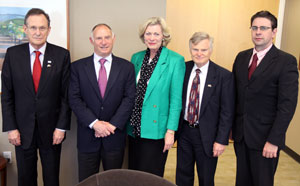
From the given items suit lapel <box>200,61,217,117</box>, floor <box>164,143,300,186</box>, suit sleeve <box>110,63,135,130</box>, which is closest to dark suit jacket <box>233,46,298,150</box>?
suit lapel <box>200,61,217,117</box>

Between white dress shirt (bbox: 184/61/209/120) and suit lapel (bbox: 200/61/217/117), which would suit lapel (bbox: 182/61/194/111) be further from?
suit lapel (bbox: 200/61/217/117)

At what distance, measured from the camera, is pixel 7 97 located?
2.08 m

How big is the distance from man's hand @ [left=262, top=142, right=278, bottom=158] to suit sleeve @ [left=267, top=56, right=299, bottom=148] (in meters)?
0.03

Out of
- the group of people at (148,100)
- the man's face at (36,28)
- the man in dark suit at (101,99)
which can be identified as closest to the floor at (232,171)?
the group of people at (148,100)

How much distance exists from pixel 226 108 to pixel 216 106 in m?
0.08

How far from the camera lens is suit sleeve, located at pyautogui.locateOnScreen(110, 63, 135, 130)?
2.11 m

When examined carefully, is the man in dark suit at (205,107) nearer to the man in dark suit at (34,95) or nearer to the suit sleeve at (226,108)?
the suit sleeve at (226,108)

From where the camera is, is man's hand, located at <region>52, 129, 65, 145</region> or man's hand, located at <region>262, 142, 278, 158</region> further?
man's hand, located at <region>52, 129, 65, 145</region>

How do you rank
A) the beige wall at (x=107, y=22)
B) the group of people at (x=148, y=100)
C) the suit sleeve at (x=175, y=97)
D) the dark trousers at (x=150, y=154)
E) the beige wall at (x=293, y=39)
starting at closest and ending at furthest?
the group of people at (x=148, y=100)
the suit sleeve at (x=175, y=97)
the dark trousers at (x=150, y=154)
the beige wall at (x=107, y=22)
the beige wall at (x=293, y=39)

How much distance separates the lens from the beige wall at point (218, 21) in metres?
4.07

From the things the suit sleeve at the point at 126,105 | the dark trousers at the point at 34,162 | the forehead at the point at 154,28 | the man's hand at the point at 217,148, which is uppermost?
the forehead at the point at 154,28

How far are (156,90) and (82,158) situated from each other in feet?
2.64

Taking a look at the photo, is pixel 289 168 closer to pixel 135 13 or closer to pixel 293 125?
pixel 293 125

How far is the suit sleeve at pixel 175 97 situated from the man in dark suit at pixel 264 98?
1.56ft
